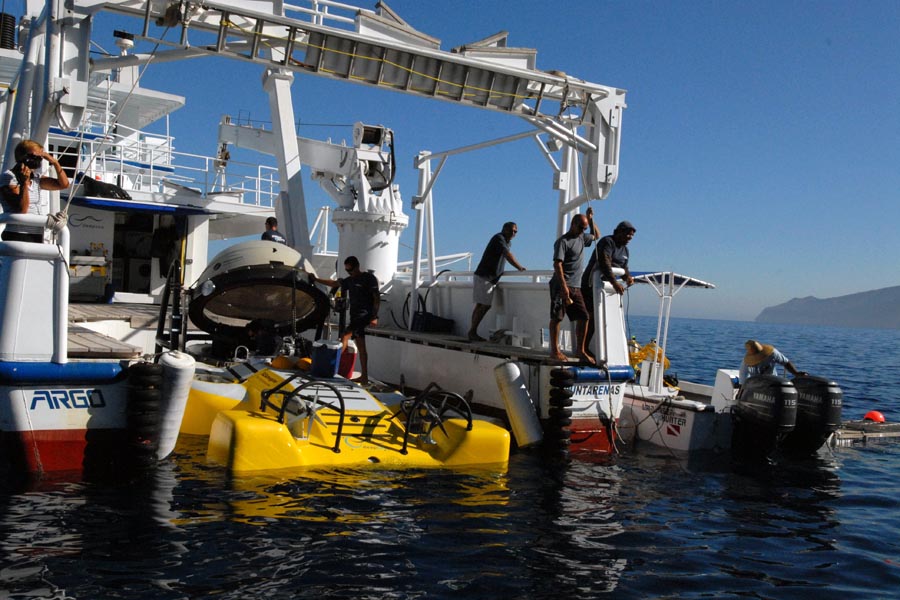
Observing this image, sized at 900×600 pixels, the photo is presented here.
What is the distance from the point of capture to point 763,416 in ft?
36.0

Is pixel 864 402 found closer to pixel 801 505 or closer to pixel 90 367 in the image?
pixel 801 505

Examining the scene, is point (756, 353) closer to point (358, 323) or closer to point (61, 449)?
point (358, 323)

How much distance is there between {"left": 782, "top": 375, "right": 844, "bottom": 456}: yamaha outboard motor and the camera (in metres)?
11.1

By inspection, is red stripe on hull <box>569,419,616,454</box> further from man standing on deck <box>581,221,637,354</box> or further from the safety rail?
the safety rail

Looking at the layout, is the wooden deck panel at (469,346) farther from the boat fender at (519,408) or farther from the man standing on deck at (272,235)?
the man standing on deck at (272,235)

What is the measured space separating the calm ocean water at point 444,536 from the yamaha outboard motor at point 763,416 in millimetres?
1332

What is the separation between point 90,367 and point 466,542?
433 centimetres

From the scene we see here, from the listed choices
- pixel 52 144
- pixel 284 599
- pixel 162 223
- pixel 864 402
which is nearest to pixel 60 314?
pixel 284 599

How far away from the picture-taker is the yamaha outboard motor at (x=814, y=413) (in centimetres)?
1111

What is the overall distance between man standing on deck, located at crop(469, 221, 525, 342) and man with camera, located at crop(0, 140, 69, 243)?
22.0 feet

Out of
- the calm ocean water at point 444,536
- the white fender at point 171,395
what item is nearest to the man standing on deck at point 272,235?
the calm ocean water at point 444,536

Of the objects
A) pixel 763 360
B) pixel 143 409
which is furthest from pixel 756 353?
pixel 143 409

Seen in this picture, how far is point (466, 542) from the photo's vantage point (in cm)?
671

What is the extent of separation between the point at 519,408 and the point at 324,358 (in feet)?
8.97
